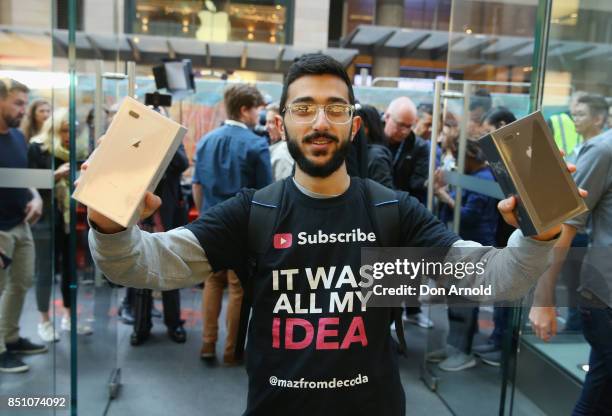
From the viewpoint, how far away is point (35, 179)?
2.87 metres

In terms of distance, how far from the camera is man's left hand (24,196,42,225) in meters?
3.04

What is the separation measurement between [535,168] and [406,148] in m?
3.61

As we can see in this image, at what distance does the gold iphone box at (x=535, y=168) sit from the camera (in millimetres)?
1338

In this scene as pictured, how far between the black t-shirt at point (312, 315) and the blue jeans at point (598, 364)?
1064 mm

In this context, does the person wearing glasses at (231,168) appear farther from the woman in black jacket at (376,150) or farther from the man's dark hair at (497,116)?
the man's dark hair at (497,116)

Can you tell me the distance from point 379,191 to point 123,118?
29.2 inches

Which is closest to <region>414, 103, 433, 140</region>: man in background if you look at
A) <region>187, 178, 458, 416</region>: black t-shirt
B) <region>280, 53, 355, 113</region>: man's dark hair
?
<region>280, 53, 355, 113</region>: man's dark hair

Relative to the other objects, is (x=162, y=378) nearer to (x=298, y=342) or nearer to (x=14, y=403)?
(x=14, y=403)

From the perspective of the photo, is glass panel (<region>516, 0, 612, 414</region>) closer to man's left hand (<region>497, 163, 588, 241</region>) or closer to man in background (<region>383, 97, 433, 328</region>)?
man's left hand (<region>497, 163, 588, 241</region>)

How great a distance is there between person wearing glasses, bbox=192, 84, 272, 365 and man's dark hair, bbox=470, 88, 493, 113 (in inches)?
60.9

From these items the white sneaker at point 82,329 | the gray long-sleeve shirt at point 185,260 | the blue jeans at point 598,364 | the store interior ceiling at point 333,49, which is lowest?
the white sneaker at point 82,329

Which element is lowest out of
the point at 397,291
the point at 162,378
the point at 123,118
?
the point at 162,378

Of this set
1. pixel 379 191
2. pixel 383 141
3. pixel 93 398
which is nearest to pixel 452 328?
pixel 383 141

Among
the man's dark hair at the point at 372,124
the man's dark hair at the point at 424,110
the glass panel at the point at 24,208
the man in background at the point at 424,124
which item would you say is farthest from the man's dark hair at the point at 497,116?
the glass panel at the point at 24,208
